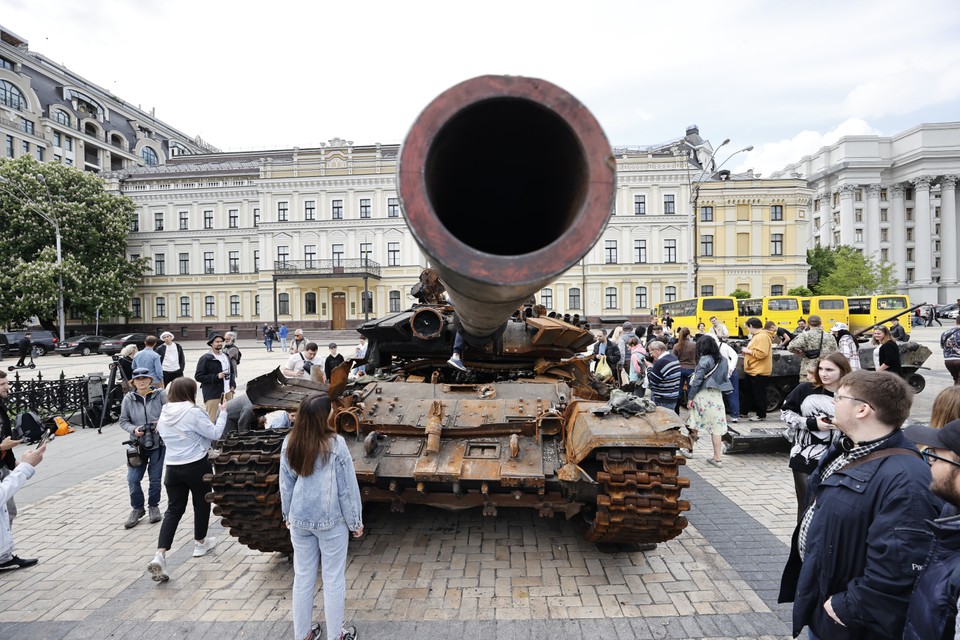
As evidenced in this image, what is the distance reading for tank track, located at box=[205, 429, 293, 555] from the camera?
3.52 metres

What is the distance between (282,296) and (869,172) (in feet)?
231

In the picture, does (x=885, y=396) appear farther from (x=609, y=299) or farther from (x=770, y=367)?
(x=609, y=299)

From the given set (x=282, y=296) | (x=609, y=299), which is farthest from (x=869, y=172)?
(x=282, y=296)

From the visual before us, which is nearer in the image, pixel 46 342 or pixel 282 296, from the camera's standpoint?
pixel 46 342

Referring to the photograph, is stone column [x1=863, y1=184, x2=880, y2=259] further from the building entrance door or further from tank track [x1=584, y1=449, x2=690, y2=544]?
tank track [x1=584, y1=449, x2=690, y2=544]

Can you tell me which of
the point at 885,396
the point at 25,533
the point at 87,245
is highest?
the point at 87,245

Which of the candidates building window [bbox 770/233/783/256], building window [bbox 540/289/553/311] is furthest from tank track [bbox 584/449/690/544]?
building window [bbox 770/233/783/256]

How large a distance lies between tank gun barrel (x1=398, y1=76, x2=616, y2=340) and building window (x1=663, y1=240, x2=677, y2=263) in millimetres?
39345

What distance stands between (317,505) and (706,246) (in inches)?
1708

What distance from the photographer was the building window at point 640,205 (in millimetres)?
38969

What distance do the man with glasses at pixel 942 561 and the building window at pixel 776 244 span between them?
44.6 meters

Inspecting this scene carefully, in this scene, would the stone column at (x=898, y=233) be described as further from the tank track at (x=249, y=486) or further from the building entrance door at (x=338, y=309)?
the tank track at (x=249, y=486)

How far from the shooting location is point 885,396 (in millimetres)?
2201

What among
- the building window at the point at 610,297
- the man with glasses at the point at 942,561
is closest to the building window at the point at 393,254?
the building window at the point at 610,297
